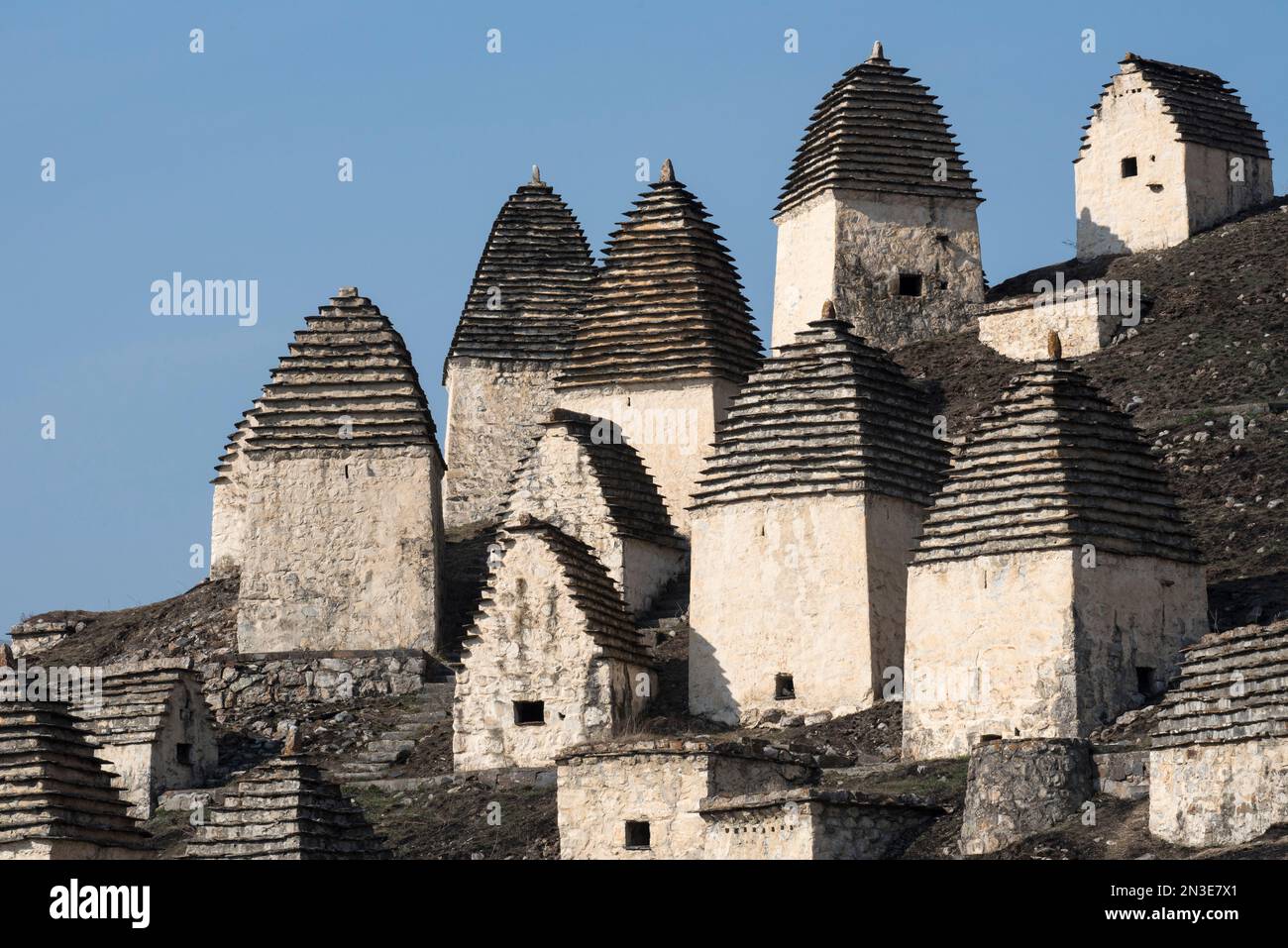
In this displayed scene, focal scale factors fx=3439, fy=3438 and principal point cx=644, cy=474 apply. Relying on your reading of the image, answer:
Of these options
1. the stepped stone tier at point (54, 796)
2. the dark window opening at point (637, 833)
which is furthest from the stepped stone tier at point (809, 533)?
the stepped stone tier at point (54, 796)

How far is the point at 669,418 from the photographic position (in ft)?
182

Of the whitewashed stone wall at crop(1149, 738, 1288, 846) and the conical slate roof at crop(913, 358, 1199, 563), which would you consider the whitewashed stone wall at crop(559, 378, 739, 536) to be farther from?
the whitewashed stone wall at crop(1149, 738, 1288, 846)

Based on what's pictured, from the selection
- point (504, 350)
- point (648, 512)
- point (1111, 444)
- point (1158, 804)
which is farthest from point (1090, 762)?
point (504, 350)

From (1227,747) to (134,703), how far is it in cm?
1827

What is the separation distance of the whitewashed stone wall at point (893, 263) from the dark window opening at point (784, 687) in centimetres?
1418

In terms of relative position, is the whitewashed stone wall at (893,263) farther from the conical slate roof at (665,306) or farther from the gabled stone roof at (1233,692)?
the gabled stone roof at (1233,692)

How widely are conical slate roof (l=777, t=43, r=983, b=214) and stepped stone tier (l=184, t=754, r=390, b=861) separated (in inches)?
985

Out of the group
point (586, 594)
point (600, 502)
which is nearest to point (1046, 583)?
point (586, 594)

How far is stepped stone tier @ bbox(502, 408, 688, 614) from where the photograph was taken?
1991 inches

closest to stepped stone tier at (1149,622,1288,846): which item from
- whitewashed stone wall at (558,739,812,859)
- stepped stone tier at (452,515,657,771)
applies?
whitewashed stone wall at (558,739,812,859)

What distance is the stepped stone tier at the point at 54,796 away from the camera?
3819 centimetres
